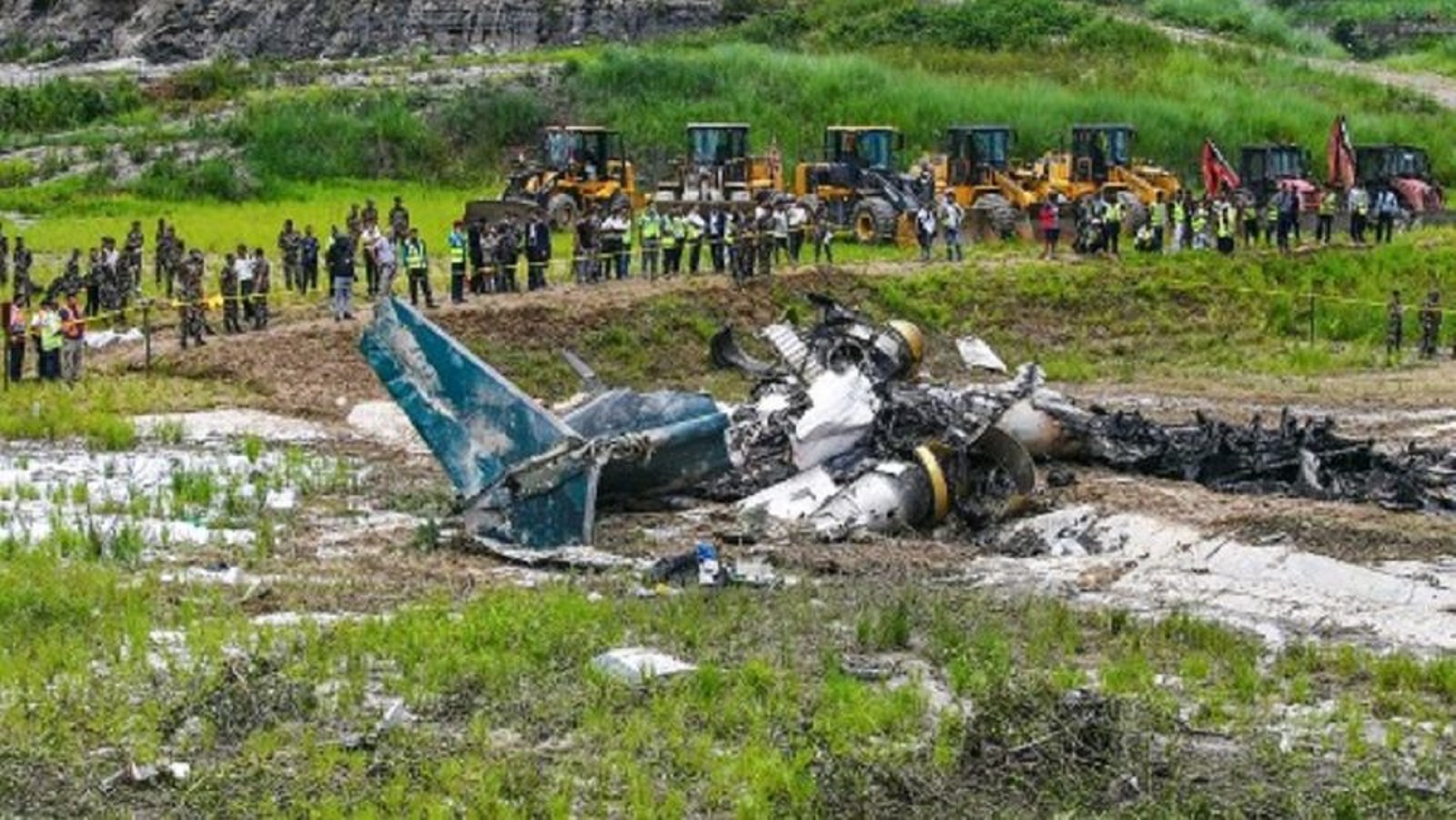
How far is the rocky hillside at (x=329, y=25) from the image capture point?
221 feet

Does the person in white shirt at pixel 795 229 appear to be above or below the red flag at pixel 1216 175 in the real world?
above

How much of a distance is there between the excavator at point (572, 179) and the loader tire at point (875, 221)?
161 inches

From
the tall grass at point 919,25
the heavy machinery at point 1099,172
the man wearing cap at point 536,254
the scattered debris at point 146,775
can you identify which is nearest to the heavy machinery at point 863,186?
the heavy machinery at point 1099,172

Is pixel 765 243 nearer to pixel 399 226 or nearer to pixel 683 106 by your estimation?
pixel 399 226

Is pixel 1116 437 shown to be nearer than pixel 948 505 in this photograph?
No

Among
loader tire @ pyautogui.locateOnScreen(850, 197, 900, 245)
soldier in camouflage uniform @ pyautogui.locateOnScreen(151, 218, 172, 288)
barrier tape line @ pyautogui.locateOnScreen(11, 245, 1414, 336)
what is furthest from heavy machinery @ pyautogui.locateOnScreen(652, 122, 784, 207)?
soldier in camouflage uniform @ pyautogui.locateOnScreen(151, 218, 172, 288)

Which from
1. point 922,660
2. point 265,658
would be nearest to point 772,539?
point 922,660

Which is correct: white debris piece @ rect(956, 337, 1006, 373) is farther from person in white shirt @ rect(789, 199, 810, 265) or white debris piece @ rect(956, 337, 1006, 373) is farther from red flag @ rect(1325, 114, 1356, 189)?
red flag @ rect(1325, 114, 1356, 189)

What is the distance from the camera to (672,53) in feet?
189

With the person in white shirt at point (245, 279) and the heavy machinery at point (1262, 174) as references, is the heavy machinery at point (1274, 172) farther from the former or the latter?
the person in white shirt at point (245, 279)

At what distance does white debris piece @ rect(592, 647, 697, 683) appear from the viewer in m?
13.7

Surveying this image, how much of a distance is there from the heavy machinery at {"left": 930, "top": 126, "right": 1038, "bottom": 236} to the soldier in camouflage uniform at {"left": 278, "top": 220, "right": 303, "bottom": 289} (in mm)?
13553

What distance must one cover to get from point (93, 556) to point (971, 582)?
6662 mm

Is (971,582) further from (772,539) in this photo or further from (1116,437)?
(1116,437)
